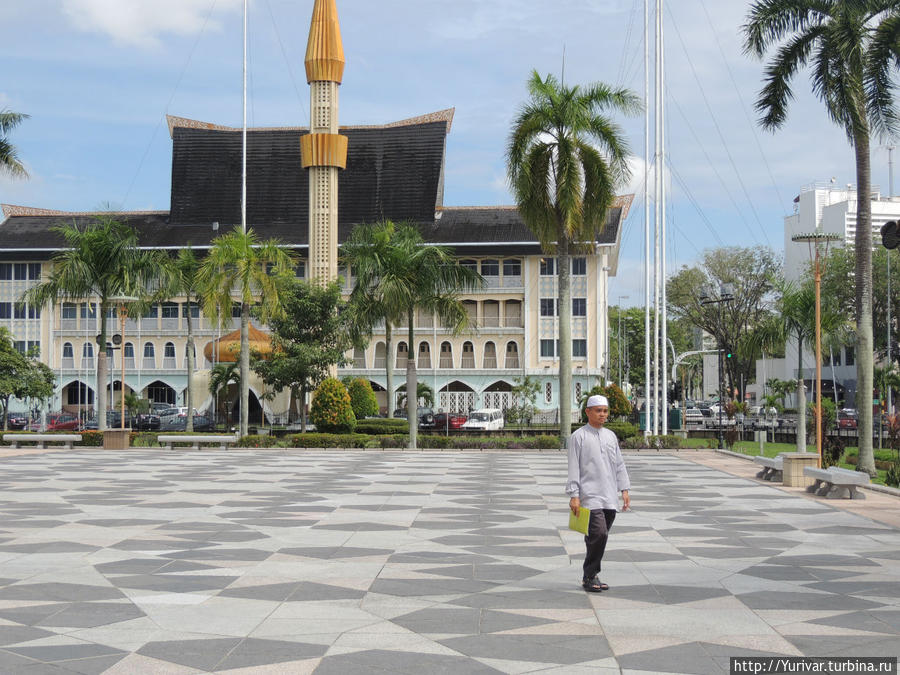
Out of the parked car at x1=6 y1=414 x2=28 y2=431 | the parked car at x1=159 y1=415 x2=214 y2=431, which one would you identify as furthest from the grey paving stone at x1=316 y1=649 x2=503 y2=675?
the parked car at x1=6 y1=414 x2=28 y2=431

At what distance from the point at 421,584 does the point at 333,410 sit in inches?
1164

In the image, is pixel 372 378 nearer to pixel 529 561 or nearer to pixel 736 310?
pixel 736 310

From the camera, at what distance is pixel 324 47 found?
175 feet

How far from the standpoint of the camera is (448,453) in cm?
3369

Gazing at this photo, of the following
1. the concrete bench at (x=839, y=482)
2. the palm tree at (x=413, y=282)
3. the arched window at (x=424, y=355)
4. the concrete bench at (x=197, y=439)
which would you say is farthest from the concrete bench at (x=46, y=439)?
the arched window at (x=424, y=355)

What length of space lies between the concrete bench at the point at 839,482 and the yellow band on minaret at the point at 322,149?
40235 millimetres

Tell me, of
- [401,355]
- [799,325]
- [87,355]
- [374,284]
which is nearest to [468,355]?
[401,355]

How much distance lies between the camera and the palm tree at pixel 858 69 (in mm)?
23484

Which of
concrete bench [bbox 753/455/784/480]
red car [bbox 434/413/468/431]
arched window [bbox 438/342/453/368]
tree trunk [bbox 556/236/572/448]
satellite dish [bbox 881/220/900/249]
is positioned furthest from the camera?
arched window [bbox 438/342/453/368]

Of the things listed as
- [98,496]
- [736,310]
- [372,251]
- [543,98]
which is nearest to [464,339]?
[736,310]

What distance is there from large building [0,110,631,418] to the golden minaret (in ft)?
37.3

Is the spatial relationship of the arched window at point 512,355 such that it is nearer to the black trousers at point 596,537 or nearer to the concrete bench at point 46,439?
the concrete bench at point 46,439

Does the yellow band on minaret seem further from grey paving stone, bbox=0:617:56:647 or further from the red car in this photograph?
grey paving stone, bbox=0:617:56:647

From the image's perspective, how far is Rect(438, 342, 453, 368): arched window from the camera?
68.7 meters
